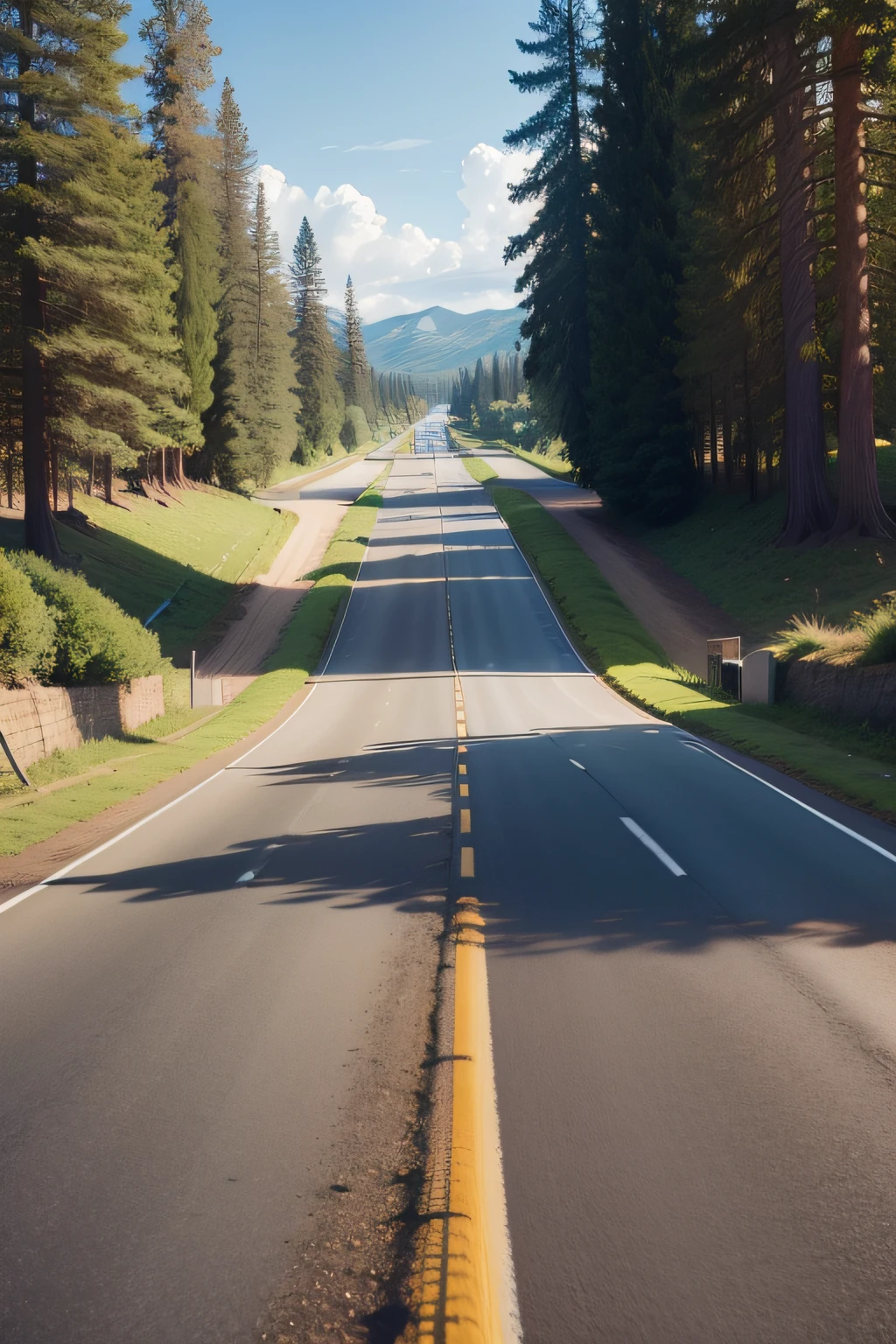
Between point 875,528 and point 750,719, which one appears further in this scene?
point 875,528

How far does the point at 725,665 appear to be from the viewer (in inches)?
1034

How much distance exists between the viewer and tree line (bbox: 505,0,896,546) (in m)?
28.3

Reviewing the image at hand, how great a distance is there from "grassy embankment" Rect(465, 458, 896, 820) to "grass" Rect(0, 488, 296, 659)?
15095mm

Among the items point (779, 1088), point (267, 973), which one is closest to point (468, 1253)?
point (779, 1088)

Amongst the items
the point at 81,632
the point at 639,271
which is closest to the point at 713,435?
the point at 639,271

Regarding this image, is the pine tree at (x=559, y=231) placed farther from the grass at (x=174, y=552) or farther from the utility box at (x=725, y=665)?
the utility box at (x=725, y=665)

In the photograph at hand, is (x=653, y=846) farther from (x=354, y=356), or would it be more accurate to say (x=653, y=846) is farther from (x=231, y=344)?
(x=354, y=356)

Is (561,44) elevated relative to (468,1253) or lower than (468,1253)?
elevated

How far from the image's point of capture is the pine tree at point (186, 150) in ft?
194

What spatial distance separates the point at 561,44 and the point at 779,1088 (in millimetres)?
60774

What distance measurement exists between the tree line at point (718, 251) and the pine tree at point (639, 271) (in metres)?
0.10

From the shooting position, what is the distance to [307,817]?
12.7 m

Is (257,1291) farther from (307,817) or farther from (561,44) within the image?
(561,44)

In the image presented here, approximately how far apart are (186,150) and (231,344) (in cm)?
1162
